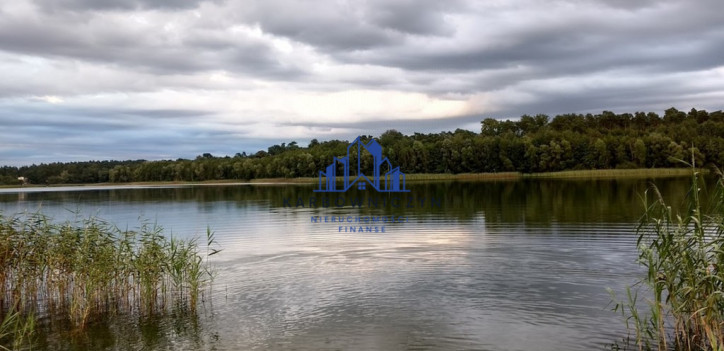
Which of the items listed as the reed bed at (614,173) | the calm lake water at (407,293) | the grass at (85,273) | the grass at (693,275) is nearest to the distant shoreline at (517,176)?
the reed bed at (614,173)

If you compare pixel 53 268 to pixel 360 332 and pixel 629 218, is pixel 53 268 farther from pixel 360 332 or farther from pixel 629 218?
pixel 629 218

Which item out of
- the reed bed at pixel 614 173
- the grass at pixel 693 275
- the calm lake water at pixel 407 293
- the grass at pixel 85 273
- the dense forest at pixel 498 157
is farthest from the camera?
the dense forest at pixel 498 157

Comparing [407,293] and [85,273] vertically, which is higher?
[85,273]

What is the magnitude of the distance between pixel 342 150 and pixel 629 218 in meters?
154

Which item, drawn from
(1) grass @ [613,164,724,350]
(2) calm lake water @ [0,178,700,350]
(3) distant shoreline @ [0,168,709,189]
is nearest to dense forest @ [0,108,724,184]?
(3) distant shoreline @ [0,168,709,189]

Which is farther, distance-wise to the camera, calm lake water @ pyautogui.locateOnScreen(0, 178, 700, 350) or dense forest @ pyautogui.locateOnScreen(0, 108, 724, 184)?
dense forest @ pyautogui.locateOnScreen(0, 108, 724, 184)

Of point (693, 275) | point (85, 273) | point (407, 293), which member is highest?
point (693, 275)

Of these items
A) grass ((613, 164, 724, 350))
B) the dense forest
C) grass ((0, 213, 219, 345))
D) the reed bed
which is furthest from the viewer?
the dense forest

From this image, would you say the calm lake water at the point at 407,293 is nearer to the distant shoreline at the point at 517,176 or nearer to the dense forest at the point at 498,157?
the distant shoreline at the point at 517,176

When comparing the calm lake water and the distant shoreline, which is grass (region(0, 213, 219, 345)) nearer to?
the calm lake water

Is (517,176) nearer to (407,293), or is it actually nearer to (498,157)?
(498,157)

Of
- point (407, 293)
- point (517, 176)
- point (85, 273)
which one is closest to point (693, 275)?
point (407, 293)

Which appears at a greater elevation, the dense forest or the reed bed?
the dense forest

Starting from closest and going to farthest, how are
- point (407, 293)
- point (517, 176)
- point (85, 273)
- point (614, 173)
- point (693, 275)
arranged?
point (693, 275) < point (85, 273) < point (407, 293) < point (614, 173) < point (517, 176)
